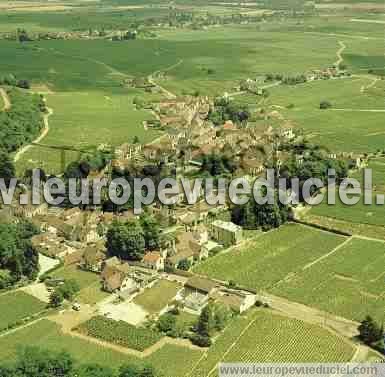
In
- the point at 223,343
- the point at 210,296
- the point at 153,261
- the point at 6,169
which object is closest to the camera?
the point at 223,343

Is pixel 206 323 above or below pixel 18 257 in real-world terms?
Answer: below

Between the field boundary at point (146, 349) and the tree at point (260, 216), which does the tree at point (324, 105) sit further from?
the field boundary at point (146, 349)

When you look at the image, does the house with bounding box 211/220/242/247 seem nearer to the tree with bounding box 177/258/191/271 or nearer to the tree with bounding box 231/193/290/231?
the tree with bounding box 231/193/290/231

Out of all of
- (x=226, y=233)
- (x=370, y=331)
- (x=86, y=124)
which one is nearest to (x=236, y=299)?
(x=370, y=331)

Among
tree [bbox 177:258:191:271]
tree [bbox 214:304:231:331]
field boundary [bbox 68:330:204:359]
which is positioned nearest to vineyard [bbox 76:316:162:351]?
field boundary [bbox 68:330:204:359]

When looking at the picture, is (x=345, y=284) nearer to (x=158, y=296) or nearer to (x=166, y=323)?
(x=158, y=296)

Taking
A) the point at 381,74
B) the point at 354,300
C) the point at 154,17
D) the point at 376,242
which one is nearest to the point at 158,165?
the point at 376,242

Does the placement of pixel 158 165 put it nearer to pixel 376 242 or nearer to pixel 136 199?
pixel 136 199
